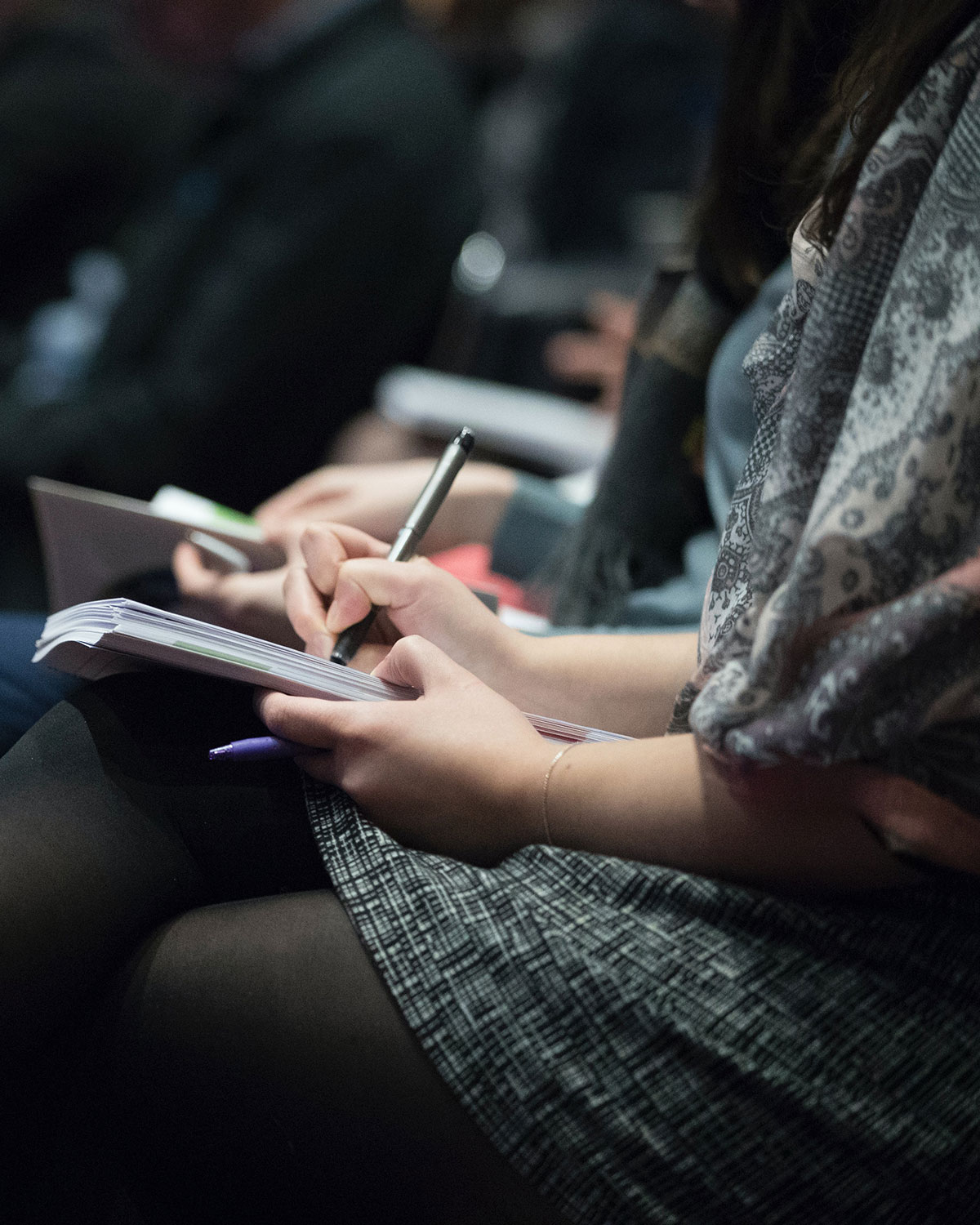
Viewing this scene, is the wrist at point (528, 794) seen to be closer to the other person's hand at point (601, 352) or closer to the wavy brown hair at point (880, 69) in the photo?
the wavy brown hair at point (880, 69)

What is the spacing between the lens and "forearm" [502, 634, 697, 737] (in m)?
0.71

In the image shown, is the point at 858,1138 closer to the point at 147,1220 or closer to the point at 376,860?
the point at 376,860

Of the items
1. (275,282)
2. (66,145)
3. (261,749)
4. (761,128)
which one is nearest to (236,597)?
(261,749)

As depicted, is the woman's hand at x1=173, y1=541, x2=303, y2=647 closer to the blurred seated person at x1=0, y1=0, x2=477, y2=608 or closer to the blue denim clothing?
the blue denim clothing

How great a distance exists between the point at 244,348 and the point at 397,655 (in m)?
1.18

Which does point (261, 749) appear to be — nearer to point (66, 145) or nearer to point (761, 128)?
point (761, 128)

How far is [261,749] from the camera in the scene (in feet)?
2.03

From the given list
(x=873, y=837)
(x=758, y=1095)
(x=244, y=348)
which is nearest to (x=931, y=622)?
(x=873, y=837)

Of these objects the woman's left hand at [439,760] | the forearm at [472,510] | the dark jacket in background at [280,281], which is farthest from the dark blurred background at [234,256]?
the woman's left hand at [439,760]

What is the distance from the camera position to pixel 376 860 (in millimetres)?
572

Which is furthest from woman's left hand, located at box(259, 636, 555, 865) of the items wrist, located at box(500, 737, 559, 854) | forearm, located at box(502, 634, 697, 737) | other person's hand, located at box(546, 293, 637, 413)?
other person's hand, located at box(546, 293, 637, 413)

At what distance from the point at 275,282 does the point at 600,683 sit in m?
1.15

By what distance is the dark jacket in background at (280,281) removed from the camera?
1673 millimetres

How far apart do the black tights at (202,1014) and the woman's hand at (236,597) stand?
0.65ft
